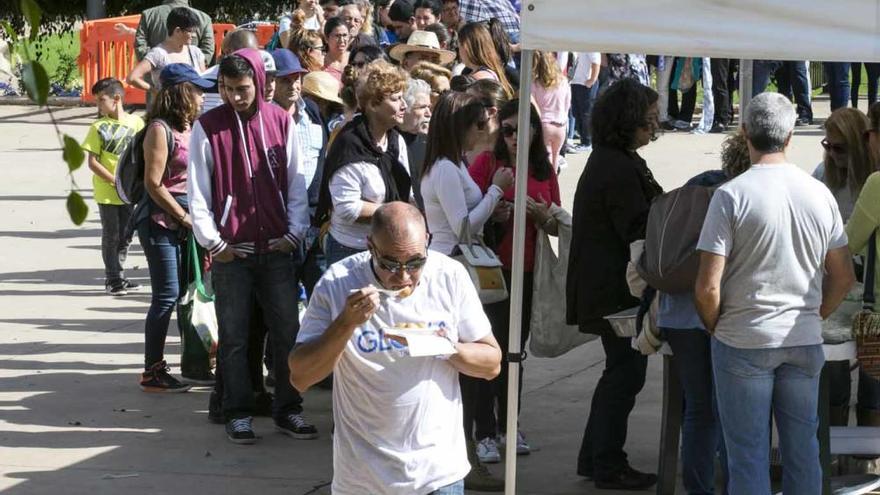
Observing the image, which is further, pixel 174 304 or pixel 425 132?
pixel 174 304

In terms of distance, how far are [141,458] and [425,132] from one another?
213cm

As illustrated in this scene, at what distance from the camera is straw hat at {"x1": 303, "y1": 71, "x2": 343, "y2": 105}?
848cm

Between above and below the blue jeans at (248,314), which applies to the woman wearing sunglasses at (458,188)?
above

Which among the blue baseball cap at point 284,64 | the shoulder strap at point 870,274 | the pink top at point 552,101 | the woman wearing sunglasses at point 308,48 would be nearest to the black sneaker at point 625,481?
the shoulder strap at point 870,274

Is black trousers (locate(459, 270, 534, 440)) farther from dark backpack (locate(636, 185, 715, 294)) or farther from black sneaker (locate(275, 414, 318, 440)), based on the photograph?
dark backpack (locate(636, 185, 715, 294))

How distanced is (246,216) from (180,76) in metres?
1.15

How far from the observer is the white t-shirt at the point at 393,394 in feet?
14.1

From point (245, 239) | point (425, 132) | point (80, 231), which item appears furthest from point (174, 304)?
point (80, 231)

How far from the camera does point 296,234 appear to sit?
7.19m

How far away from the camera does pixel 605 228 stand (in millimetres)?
6375

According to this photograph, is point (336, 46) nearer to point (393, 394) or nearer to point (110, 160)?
point (110, 160)

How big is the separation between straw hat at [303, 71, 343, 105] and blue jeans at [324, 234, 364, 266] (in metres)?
1.56

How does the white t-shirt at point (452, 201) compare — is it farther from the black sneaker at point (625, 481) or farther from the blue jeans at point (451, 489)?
the blue jeans at point (451, 489)

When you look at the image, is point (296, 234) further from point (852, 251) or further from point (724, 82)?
point (724, 82)
